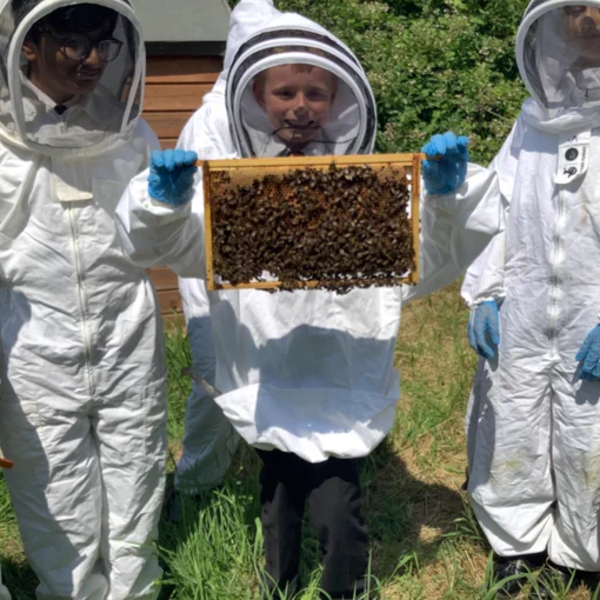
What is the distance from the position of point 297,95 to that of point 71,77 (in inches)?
26.1

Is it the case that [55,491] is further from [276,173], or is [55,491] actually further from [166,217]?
[276,173]

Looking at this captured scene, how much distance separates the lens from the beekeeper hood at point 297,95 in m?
2.75

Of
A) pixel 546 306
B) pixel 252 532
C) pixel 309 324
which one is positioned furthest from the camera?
pixel 252 532

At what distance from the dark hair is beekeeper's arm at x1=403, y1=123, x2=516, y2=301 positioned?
3.46ft

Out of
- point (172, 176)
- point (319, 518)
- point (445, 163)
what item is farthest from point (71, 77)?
point (319, 518)

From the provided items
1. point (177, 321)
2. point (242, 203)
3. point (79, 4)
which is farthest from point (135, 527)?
point (177, 321)

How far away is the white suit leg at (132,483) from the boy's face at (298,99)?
95 centimetres

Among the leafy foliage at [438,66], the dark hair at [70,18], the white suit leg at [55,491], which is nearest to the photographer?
the dark hair at [70,18]

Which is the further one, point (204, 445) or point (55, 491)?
point (204, 445)

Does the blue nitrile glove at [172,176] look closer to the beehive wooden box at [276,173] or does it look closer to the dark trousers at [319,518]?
the beehive wooden box at [276,173]

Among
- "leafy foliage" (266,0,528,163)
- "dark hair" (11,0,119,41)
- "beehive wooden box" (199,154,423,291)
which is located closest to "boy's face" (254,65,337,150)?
"beehive wooden box" (199,154,423,291)

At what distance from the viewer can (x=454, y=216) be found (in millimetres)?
2633

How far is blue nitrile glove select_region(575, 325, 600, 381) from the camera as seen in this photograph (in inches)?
121

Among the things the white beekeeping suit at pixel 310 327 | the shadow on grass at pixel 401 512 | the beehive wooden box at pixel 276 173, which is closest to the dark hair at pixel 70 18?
the white beekeeping suit at pixel 310 327
